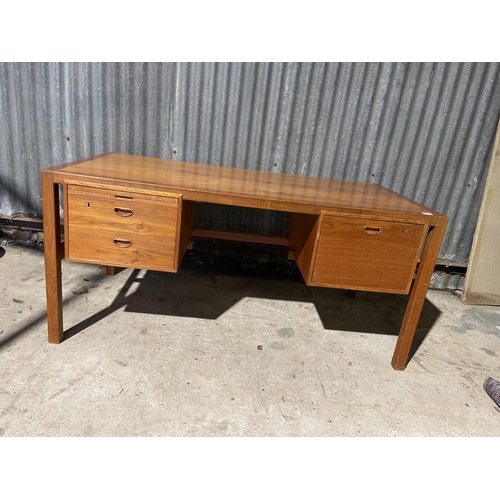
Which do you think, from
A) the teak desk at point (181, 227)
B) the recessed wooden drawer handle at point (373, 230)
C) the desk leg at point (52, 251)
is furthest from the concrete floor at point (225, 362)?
the recessed wooden drawer handle at point (373, 230)

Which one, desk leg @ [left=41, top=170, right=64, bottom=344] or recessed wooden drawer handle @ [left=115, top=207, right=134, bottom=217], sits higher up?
recessed wooden drawer handle @ [left=115, top=207, right=134, bottom=217]

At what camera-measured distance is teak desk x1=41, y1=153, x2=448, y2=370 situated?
5.43 ft

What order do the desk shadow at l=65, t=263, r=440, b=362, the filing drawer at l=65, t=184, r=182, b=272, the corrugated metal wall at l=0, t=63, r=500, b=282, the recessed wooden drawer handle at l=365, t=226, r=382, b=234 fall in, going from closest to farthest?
the filing drawer at l=65, t=184, r=182, b=272, the recessed wooden drawer handle at l=365, t=226, r=382, b=234, the desk shadow at l=65, t=263, r=440, b=362, the corrugated metal wall at l=0, t=63, r=500, b=282

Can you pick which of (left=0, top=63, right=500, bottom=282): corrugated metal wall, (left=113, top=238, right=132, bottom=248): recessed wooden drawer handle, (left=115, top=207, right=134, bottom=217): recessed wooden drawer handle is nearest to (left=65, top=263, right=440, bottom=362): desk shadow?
(left=0, top=63, right=500, bottom=282): corrugated metal wall

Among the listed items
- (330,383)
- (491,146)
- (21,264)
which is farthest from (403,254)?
(21,264)

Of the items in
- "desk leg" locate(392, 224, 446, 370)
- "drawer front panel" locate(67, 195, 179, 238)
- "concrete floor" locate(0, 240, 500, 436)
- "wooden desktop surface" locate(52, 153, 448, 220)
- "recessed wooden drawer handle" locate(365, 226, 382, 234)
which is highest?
"wooden desktop surface" locate(52, 153, 448, 220)

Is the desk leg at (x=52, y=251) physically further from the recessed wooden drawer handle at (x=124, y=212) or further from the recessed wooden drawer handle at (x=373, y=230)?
the recessed wooden drawer handle at (x=373, y=230)

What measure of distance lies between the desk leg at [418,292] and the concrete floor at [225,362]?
111mm

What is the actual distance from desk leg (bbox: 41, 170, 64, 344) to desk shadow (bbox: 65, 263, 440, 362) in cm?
20

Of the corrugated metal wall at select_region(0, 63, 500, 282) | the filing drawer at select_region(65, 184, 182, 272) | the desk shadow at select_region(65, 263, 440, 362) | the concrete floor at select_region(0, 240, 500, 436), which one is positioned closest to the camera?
the concrete floor at select_region(0, 240, 500, 436)

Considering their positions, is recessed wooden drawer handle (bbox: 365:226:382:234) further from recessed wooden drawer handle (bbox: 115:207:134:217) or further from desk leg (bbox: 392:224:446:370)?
recessed wooden drawer handle (bbox: 115:207:134:217)

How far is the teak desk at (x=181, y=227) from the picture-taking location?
1656 millimetres

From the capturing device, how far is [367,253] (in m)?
1.79
